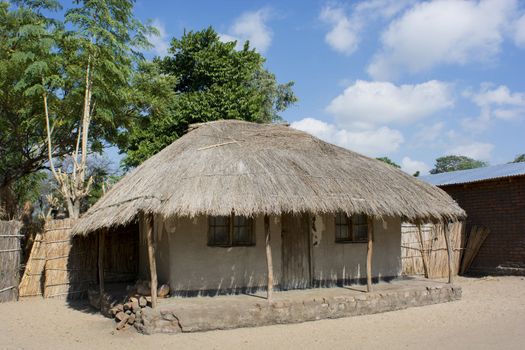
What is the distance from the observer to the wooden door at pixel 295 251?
408 inches

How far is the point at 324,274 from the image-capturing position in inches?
420

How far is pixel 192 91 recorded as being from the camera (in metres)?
19.6

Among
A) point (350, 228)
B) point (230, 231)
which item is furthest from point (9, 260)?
point (350, 228)

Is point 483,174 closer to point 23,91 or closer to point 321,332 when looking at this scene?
point 321,332

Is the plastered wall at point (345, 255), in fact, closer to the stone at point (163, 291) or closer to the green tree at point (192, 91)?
the stone at point (163, 291)

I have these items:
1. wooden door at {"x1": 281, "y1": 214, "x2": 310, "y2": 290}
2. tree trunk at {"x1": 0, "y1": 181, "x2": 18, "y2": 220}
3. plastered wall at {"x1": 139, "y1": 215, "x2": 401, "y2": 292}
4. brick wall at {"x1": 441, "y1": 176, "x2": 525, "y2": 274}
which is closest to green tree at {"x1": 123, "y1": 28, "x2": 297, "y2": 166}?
tree trunk at {"x1": 0, "y1": 181, "x2": 18, "y2": 220}

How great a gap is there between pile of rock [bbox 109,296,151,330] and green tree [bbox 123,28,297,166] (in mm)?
9071

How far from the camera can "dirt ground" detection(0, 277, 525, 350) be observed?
7098 millimetres

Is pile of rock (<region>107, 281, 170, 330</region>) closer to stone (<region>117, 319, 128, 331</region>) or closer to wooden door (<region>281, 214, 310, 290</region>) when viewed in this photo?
stone (<region>117, 319, 128, 331</region>)

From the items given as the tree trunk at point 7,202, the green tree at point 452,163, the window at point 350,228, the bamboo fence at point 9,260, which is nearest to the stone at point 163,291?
the window at point 350,228

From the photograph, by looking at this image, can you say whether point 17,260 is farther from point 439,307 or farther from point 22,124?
point 439,307

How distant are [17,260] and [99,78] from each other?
5.05 metres

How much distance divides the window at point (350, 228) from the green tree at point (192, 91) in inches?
319

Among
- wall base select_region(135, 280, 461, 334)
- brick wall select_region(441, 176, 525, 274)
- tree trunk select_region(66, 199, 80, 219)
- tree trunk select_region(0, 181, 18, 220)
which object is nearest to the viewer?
wall base select_region(135, 280, 461, 334)
